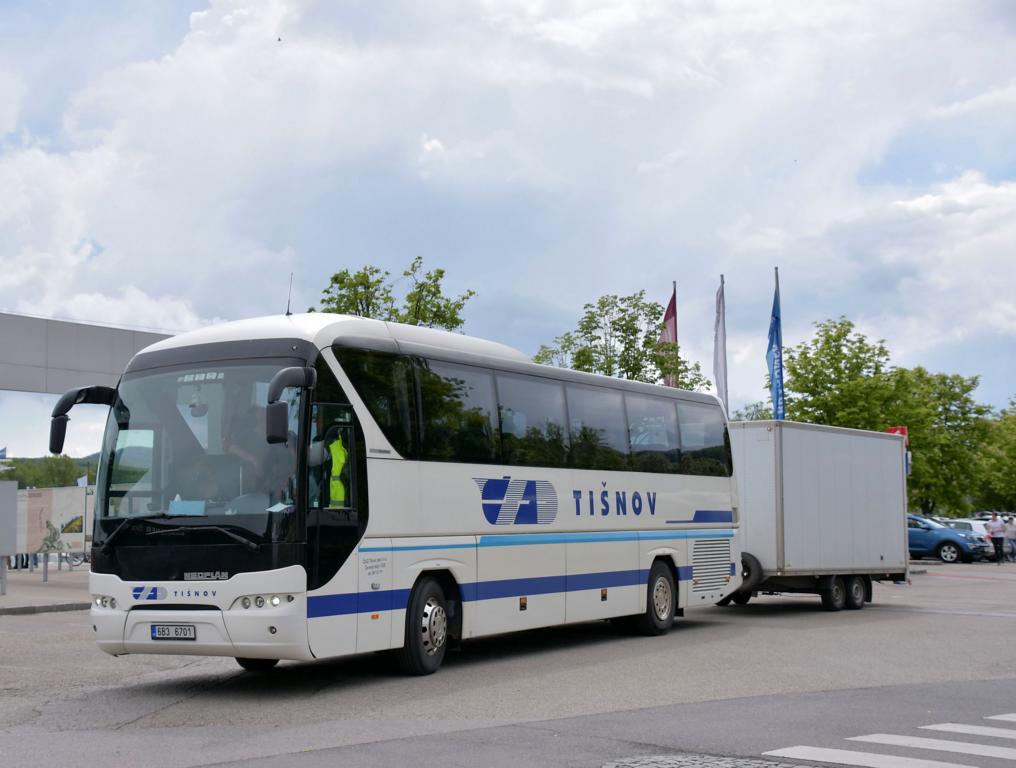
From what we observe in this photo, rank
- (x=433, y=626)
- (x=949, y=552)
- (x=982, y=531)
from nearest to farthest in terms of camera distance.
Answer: (x=433, y=626) < (x=949, y=552) < (x=982, y=531)

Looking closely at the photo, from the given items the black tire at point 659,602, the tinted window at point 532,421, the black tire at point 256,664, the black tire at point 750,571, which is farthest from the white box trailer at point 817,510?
the black tire at point 256,664

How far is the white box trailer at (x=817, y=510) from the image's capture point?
69.4ft

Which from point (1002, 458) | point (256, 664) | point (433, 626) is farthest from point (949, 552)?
point (1002, 458)

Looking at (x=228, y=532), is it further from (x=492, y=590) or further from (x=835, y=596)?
(x=835, y=596)

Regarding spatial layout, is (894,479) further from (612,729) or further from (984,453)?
(984,453)

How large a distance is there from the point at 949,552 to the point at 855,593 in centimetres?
2684

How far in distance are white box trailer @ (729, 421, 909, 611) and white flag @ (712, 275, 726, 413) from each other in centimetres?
1156

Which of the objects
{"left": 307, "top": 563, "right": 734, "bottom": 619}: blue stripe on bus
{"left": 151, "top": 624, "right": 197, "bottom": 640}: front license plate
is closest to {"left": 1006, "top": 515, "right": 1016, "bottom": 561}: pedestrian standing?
{"left": 307, "top": 563, "right": 734, "bottom": 619}: blue stripe on bus

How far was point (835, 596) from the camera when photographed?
73.8 ft

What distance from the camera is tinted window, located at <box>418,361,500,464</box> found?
13344 millimetres

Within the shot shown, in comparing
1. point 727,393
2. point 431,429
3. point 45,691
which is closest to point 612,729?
point 431,429

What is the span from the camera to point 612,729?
9422 mm

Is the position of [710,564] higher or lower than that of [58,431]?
lower

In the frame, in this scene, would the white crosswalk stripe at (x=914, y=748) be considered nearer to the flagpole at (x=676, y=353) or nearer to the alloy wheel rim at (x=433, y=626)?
the alloy wheel rim at (x=433, y=626)
